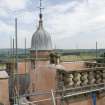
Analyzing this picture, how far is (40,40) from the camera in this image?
14.8m

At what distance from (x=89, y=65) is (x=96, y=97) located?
2.46 metres

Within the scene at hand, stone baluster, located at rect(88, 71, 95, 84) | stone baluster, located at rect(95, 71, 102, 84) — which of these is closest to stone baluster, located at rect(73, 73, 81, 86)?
stone baluster, located at rect(88, 71, 95, 84)

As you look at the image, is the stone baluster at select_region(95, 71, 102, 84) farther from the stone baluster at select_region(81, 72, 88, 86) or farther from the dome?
the dome

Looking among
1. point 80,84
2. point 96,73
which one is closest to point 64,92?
point 80,84

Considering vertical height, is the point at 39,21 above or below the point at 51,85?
above

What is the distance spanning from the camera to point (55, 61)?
26.0 ft

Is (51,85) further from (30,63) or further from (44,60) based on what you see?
(30,63)

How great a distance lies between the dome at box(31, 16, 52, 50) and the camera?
1477 centimetres

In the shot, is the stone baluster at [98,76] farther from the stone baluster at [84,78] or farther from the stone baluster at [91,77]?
the stone baluster at [84,78]

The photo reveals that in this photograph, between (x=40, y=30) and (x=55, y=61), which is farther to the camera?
(x=40, y=30)

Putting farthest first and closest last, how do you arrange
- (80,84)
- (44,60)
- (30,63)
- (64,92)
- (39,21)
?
(39,21)
(30,63)
(44,60)
(80,84)
(64,92)

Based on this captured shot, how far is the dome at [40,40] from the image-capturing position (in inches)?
582

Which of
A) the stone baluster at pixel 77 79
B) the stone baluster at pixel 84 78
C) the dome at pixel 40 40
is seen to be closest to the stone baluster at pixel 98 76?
the stone baluster at pixel 84 78

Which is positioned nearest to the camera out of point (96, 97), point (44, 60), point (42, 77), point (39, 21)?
point (96, 97)
